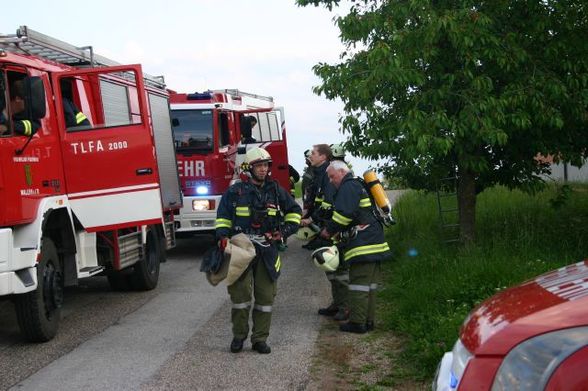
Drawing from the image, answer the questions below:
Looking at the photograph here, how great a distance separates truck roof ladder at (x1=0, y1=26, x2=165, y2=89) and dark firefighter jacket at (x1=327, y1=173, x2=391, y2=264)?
132 inches

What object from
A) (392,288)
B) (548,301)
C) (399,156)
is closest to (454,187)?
(399,156)

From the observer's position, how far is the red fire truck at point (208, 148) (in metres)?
12.5

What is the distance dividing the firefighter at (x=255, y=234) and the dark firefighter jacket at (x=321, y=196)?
3.67ft

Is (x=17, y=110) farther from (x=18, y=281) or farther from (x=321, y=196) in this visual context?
(x=321, y=196)

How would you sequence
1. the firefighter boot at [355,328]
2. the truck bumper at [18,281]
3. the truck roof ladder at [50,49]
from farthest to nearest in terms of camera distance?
the truck roof ladder at [50,49] → the firefighter boot at [355,328] → the truck bumper at [18,281]

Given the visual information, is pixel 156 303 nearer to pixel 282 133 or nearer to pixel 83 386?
pixel 83 386

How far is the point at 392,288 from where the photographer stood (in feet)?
28.1

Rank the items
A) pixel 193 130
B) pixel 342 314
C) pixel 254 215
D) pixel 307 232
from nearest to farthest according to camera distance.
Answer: pixel 254 215 → pixel 342 314 → pixel 307 232 → pixel 193 130

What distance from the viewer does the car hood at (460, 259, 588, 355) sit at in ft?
9.05

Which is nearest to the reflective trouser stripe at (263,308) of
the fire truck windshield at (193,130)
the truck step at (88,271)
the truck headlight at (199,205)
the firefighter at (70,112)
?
the truck step at (88,271)

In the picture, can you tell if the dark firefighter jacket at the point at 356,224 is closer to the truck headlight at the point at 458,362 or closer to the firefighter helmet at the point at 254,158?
the firefighter helmet at the point at 254,158

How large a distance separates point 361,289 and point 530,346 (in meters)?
4.25

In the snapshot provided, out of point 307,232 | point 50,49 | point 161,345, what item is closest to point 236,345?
point 161,345

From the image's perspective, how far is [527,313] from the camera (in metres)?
2.93
